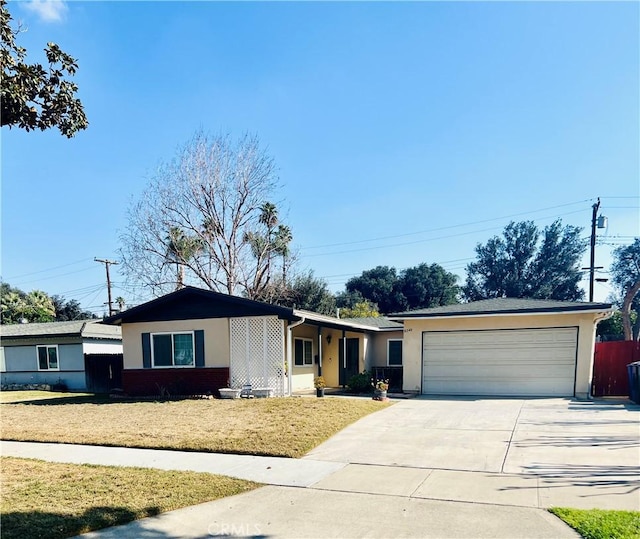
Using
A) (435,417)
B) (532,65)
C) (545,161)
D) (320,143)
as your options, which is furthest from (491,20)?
(435,417)

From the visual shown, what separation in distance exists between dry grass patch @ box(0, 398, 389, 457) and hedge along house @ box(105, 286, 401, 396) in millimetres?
1334

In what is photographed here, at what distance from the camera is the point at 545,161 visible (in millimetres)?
13141

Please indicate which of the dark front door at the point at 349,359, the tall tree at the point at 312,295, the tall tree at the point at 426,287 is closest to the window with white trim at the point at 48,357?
the dark front door at the point at 349,359

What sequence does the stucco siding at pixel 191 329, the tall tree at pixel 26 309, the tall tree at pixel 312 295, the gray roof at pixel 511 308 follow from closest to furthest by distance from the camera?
the gray roof at pixel 511 308 → the stucco siding at pixel 191 329 → the tall tree at pixel 312 295 → the tall tree at pixel 26 309

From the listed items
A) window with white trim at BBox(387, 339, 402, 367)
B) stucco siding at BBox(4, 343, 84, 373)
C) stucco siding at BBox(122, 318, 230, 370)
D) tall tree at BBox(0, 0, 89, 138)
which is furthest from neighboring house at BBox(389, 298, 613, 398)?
stucco siding at BBox(4, 343, 84, 373)

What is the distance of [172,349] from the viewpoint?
50.0ft

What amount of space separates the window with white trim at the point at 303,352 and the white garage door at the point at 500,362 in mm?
4561

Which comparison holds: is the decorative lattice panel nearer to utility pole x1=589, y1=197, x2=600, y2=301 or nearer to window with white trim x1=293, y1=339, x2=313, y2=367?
window with white trim x1=293, y1=339, x2=313, y2=367

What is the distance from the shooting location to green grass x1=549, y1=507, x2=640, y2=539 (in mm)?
3535

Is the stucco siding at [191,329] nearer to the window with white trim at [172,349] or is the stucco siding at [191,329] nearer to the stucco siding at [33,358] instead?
the window with white trim at [172,349]

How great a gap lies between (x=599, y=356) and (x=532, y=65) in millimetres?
9332

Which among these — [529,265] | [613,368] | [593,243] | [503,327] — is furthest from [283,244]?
[529,265]

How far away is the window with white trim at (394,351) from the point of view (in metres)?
19.8

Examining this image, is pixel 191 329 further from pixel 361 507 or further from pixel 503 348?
pixel 361 507
